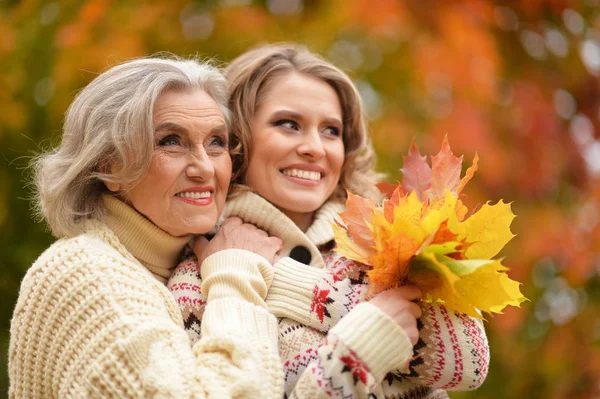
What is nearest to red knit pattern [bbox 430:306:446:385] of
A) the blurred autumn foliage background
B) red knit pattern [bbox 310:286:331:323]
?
red knit pattern [bbox 310:286:331:323]

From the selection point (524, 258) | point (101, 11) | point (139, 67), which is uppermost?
point (139, 67)

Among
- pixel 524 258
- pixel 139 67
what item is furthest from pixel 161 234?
pixel 524 258

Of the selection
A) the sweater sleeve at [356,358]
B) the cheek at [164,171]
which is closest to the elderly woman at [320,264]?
the sweater sleeve at [356,358]

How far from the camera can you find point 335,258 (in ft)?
10.00

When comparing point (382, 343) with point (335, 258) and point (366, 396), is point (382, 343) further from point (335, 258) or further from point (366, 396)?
point (335, 258)

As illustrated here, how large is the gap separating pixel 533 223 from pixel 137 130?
133 inches

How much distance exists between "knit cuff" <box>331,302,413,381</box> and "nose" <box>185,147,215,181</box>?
2.47ft

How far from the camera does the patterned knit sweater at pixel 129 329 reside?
2.33 metres

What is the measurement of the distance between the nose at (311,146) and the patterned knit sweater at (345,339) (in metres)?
0.30

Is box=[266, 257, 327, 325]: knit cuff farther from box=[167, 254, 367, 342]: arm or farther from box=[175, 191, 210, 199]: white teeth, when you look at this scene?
box=[175, 191, 210, 199]: white teeth

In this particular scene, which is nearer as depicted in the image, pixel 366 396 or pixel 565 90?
pixel 366 396

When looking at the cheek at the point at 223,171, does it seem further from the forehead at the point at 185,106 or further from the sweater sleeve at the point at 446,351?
the sweater sleeve at the point at 446,351

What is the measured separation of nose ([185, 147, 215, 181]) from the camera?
2.73m

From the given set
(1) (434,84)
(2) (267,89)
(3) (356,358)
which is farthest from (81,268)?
(1) (434,84)
